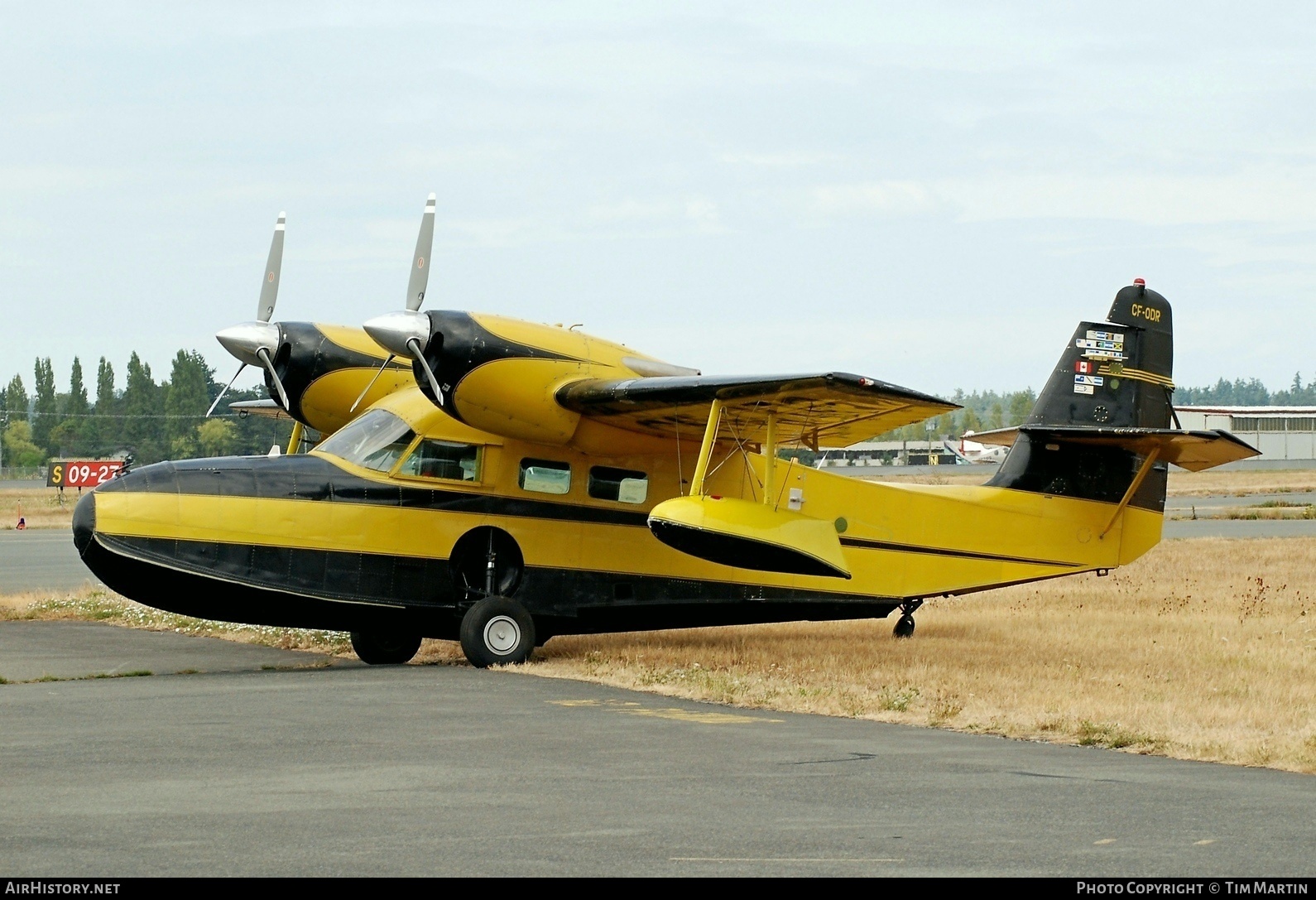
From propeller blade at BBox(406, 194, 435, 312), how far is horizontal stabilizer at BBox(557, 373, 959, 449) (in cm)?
188

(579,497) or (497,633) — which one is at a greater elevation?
(579,497)

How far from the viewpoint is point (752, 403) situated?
48.8 feet

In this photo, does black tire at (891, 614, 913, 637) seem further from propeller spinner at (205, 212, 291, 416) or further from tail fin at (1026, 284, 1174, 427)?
propeller spinner at (205, 212, 291, 416)

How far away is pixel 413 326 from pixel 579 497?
8.89 ft

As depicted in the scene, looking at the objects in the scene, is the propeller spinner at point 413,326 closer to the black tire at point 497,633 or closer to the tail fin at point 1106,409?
the black tire at point 497,633

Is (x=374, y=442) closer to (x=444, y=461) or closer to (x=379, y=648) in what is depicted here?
(x=444, y=461)

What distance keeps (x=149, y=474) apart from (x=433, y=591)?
3.09 metres

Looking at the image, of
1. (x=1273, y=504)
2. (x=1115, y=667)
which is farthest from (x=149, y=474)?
(x=1273, y=504)

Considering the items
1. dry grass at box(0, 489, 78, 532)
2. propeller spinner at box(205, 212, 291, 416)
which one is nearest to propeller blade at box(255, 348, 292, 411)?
propeller spinner at box(205, 212, 291, 416)

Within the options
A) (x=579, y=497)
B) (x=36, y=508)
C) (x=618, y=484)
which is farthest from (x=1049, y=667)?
(x=36, y=508)

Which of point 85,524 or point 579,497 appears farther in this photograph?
point 579,497

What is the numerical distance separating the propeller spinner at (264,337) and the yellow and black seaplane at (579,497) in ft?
0.10

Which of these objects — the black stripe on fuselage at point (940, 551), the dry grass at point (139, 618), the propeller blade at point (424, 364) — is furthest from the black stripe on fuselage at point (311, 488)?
the dry grass at point (139, 618)
